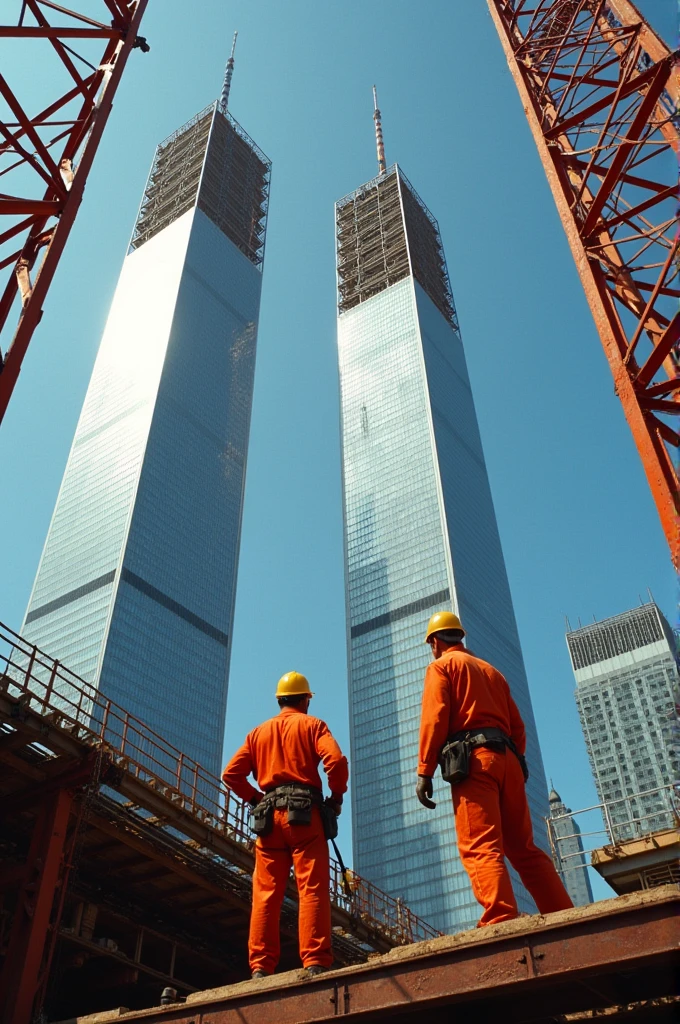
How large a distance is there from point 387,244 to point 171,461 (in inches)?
2260

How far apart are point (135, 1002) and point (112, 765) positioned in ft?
16.5

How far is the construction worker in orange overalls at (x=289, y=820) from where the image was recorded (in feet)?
20.0

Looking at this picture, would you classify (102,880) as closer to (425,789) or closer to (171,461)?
(425,789)

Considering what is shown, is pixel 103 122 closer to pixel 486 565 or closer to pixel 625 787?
pixel 486 565

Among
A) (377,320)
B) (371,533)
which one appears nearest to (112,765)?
(371,533)

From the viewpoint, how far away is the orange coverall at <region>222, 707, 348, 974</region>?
609 cm

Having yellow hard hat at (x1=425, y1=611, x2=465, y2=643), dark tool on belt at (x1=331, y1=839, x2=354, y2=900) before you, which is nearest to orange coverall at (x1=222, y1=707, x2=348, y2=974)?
dark tool on belt at (x1=331, y1=839, x2=354, y2=900)

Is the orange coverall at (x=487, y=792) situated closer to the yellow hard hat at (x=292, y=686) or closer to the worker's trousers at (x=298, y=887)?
the worker's trousers at (x=298, y=887)

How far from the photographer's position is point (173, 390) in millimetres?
110750

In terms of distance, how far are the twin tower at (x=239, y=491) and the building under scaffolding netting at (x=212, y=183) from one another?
0.35 m

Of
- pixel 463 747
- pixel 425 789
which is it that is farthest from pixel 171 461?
pixel 463 747

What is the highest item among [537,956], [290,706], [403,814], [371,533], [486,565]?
[371,533]

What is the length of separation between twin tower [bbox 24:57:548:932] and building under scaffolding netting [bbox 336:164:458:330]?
36 centimetres

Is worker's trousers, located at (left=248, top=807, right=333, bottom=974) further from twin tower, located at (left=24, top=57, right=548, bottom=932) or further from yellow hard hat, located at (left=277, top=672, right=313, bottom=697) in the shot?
twin tower, located at (left=24, top=57, right=548, bottom=932)
